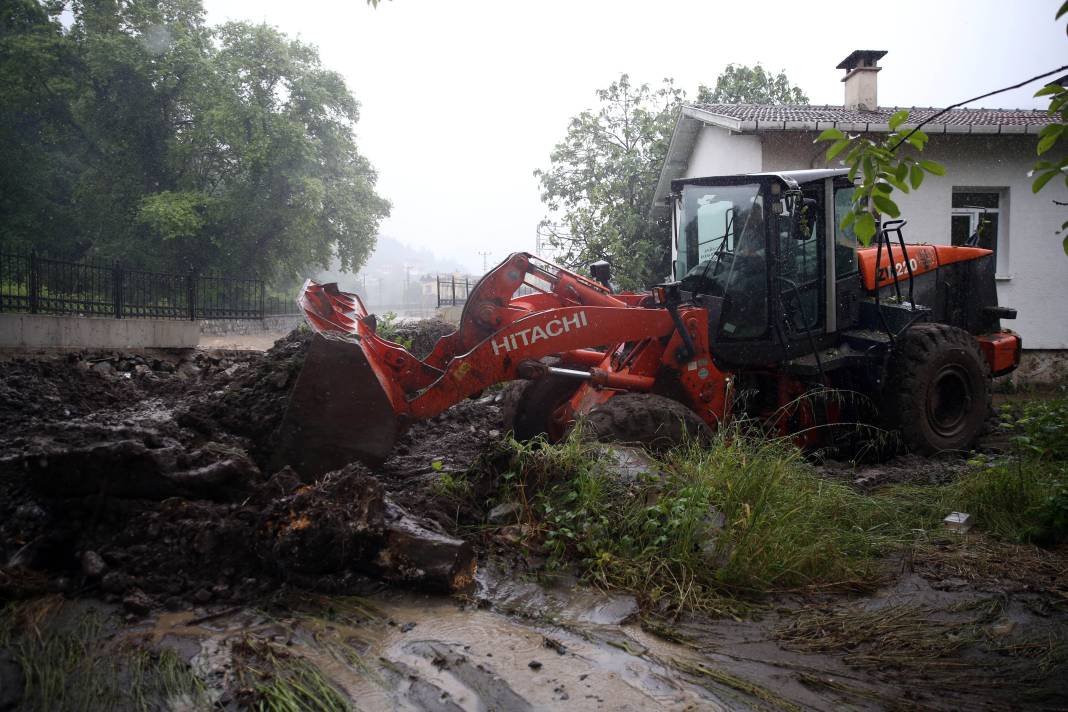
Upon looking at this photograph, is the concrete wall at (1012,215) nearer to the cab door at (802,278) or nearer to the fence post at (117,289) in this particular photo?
the cab door at (802,278)

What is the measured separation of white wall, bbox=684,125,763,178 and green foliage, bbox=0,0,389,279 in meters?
19.0

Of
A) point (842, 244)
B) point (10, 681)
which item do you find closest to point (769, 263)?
point (842, 244)

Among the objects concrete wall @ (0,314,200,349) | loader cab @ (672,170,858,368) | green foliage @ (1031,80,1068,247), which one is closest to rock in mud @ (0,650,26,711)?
green foliage @ (1031,80,1068,247)

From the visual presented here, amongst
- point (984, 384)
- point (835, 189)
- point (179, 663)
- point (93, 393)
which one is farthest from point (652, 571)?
point (93, 393)

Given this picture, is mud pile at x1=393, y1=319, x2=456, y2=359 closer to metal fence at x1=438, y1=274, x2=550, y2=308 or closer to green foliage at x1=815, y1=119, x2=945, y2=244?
green foliage at x1=815, y1=119, x2=945, y2=244

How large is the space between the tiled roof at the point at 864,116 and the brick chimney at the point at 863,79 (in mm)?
258

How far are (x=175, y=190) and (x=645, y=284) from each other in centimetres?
2133

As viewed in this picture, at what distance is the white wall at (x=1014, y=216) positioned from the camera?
1255 cm

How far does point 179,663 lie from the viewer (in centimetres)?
285

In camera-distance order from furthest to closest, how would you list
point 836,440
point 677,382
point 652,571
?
1. point 836,440
2. point 677,382
3. point 652,571

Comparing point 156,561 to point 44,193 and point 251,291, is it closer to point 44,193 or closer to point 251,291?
point 251,291

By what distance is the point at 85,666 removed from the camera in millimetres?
2799

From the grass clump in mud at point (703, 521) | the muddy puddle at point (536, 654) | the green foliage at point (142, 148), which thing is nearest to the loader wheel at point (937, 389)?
the grass clump in mud at point (703, 521)

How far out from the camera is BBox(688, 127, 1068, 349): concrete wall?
12.6 m
